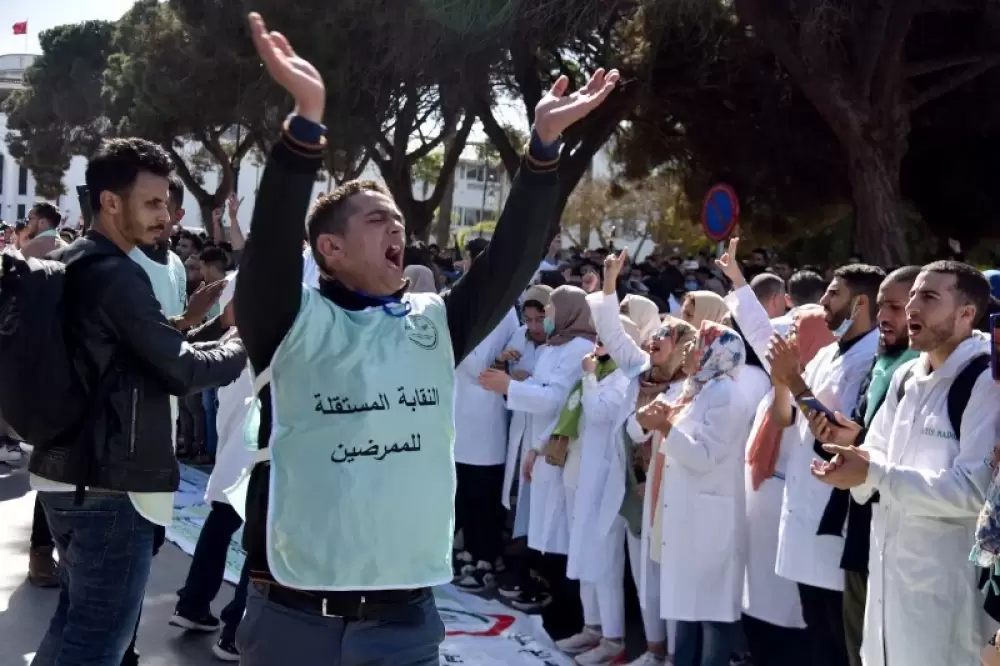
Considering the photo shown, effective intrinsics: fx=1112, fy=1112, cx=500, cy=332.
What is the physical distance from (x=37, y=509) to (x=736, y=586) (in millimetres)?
3862

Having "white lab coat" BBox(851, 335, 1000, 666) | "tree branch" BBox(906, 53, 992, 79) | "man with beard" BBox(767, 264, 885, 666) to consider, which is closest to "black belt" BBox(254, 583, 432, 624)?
"white lab coat" BBox(851, 335, 1000, 666)

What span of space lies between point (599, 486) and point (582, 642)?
886 mm

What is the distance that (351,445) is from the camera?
2619mm

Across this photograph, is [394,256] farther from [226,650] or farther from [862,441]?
[226,650]

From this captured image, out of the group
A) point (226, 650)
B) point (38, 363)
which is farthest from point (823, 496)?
point (38, 363)

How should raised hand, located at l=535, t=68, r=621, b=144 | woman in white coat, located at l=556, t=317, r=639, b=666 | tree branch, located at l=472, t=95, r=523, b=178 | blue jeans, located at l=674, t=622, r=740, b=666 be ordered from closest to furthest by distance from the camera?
1. raised hand, located at l=535, t=68, r=621, b=144
2. blue jeans, located at l=674, t=622, r=740, b=666
3. woman in white coat, located at l=556, t=317, r=639, b=666
4. tree branch, located at l=472, t=95, r=523, b=178

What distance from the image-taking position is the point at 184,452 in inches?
438

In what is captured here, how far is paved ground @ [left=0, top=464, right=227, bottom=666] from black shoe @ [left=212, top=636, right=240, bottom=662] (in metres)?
0.06

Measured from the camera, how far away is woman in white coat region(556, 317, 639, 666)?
20.0ft

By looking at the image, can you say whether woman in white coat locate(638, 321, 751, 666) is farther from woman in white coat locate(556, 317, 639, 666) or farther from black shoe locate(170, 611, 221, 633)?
black shoe locate(170, 611, 221, 633)

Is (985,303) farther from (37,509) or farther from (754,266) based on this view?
(754,266)

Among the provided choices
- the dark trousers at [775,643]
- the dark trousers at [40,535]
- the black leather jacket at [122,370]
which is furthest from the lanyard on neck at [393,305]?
the dark trousers at [40,535]

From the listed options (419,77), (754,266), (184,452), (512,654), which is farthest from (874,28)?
(512,654)

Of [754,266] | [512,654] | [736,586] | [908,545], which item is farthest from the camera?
[754,266]
